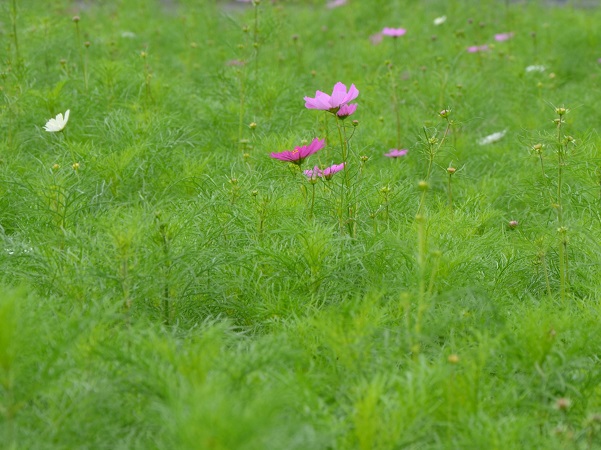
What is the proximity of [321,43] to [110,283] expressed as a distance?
3363 mm

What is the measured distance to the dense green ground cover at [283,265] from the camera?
5.08 ft

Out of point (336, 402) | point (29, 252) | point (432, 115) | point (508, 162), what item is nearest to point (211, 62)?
point (432, 115)

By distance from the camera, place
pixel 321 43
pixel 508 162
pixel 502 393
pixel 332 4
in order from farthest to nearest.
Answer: pixel 332 4, pixel 321 43, pixel 508 162, pixel 502 393

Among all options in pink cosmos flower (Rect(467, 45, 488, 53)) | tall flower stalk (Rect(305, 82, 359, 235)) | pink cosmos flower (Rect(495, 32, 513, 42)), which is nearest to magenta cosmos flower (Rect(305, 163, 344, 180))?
tall flower stalk (Rect(305, 82, 359, 235))

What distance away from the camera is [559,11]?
5723 mm

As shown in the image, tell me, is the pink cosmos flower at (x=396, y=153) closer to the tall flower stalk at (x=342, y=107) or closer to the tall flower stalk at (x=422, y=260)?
the tall flower stalk at (x=422, y=260)

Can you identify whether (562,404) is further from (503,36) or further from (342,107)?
(503,36)

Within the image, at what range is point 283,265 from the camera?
7.11ft

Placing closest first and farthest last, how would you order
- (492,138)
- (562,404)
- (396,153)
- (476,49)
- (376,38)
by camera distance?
(562,404) → (396,153) → (492,138) → (476,49) → (376,38)

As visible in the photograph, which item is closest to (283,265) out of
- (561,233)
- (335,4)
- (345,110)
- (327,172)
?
(327,172)

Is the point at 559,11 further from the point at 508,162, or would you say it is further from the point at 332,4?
the point at 508,162

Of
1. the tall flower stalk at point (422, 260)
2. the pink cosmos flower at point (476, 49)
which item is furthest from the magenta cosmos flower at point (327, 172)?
the pink cosmos flower at point (476, 49)

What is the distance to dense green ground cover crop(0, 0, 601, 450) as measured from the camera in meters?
1.55

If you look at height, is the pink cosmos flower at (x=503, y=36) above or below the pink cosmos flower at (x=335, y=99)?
below
